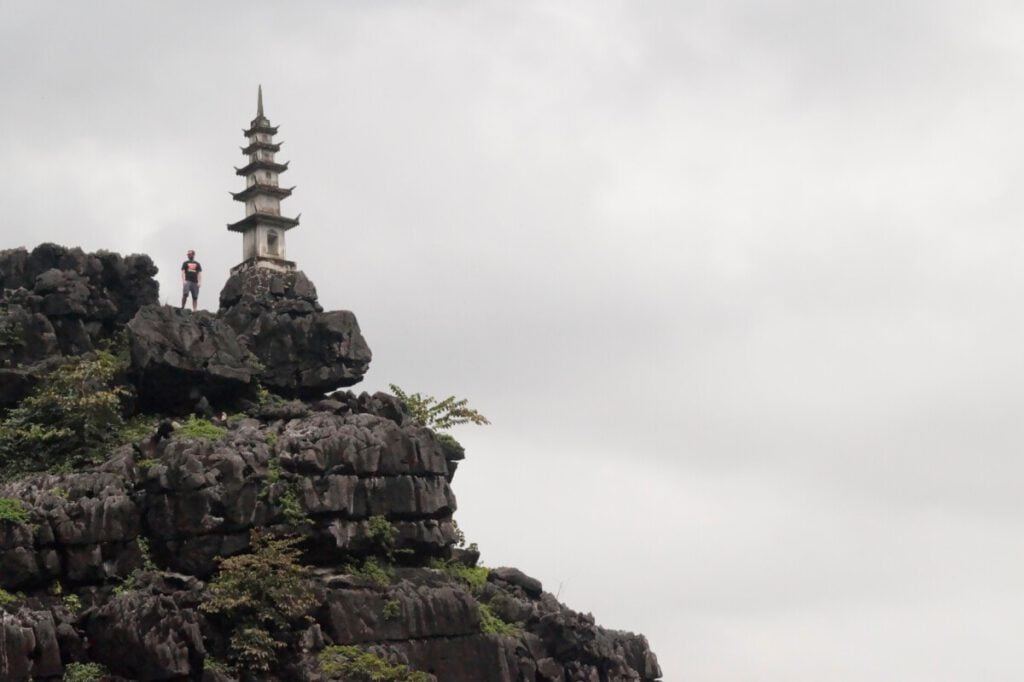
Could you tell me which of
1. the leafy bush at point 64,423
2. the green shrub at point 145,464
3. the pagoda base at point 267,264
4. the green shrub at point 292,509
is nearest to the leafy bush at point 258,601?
the green shrub at point 292,509

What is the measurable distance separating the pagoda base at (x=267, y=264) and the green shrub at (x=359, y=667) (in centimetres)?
2520

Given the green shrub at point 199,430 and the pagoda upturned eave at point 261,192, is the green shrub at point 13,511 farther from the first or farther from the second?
the pagoda upturned eave at point 261,192

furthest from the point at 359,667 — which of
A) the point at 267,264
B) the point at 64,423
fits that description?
the point at 267,264

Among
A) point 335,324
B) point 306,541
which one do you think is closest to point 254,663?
point 306,541

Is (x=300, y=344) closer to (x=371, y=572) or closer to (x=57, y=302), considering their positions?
(x=57, y=302)

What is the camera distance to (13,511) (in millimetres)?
59312

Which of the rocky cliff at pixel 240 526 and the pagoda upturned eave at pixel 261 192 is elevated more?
the pagoda upturned eave at pixel 261 192

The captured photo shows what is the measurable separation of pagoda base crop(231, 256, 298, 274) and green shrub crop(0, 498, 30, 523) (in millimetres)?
22314

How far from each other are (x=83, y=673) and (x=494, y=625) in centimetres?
1546

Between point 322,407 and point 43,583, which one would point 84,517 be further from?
point 322,407

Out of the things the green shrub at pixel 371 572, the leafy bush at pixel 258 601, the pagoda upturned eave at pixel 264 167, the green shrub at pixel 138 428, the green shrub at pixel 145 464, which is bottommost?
the leafy bush at pixel 258 601

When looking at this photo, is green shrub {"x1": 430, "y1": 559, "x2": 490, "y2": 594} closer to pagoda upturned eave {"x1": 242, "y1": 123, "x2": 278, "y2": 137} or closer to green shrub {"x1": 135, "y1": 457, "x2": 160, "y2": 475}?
green shrub {"x1": 135, "y1": 457, "x2": 160, "y2": 475}

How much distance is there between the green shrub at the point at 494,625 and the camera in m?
64.1

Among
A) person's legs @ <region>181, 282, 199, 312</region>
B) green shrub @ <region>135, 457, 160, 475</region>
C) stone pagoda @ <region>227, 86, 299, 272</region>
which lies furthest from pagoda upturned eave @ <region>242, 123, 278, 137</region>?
green shrub @ <region>135, 457, 160, 475</region>
